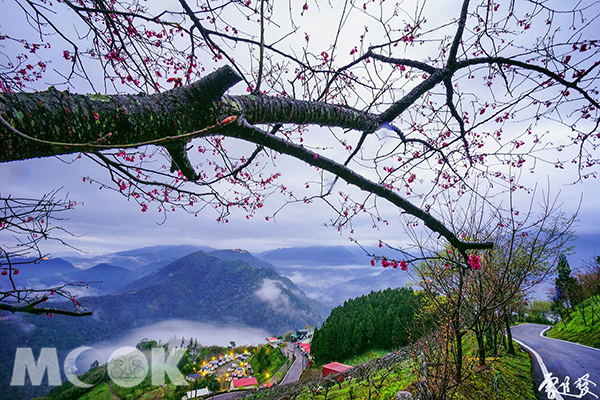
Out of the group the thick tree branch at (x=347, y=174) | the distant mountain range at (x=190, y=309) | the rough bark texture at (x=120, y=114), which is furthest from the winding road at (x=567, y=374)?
the distant mountain range at (x=190, y=309)

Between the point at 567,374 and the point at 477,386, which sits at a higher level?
the point at 477,386

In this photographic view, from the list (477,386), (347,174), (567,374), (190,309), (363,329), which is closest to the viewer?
(347,174)

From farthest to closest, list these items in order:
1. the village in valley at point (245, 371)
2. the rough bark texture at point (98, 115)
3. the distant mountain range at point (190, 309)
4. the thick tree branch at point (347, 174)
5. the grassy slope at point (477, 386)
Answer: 1. the distant mountain range at point (190, 309)
2. the village in valley at point (245, 371)
3. the grassy slope at point (477, 386)
4. the thick tree branch at point (347, 174)
5. the rough bark texture at point (98, 115)

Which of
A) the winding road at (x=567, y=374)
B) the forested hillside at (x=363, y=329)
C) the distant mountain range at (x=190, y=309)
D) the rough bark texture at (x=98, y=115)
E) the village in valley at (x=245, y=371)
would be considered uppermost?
the rough bark texture at (x=98, y=115)

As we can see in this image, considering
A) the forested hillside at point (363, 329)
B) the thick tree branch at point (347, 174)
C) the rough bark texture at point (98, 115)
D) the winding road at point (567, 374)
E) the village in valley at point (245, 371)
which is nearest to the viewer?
the rough bark texture at point (98, 115)

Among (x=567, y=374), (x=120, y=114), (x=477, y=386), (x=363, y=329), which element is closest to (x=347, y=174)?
(x=120, y=114)

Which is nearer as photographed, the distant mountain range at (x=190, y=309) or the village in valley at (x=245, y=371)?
the village in valley at (x=245, y=371)

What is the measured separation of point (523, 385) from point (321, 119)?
24.1 feet

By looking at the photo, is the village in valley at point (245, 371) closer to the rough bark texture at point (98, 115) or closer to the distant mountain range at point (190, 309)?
the rough bark texture at point (98, 115)

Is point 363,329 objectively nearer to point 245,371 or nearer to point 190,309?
point 245,371

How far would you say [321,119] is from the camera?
2037 millimetres

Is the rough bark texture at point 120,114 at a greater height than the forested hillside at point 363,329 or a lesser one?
greater

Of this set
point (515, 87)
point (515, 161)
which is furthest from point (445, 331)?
point (515, 87)

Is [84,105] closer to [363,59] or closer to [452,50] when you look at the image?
[363,59]
